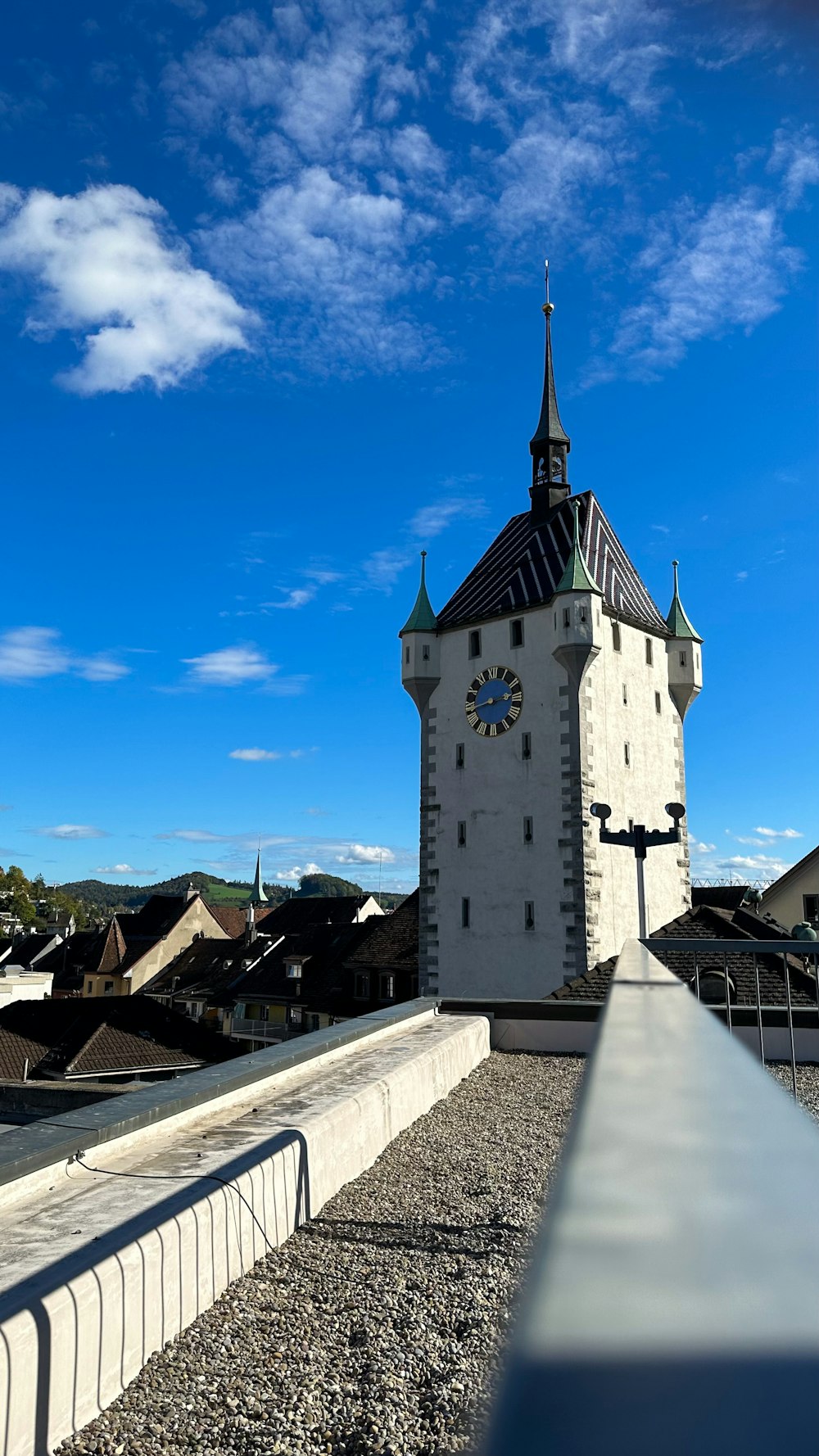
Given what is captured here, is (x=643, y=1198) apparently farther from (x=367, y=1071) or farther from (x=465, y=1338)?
(x=367, y=1071)

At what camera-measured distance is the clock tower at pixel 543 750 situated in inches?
1177

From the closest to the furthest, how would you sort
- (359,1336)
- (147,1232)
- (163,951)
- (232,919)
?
(147,1232) < (359,1336) < (163,951) < (232,919)

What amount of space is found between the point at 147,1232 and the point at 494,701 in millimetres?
28576

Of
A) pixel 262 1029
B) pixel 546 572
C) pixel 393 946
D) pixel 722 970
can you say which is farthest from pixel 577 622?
pixel 262 1029

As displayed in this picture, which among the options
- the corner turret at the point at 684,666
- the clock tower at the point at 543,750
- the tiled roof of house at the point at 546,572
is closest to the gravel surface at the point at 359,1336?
the clock tower at the point at 543,750

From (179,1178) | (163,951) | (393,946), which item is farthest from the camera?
(163,951)

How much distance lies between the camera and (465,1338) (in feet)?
15.5

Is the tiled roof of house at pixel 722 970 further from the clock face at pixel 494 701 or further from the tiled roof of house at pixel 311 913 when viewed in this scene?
the tiled roof of house at pixel 311 913

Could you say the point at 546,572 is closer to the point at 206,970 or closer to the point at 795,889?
the point at 795,889

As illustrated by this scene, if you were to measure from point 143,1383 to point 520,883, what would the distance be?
26.9 meters

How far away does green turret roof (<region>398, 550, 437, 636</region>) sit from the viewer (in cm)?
3516

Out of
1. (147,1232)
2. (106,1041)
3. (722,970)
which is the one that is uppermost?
(722,970)

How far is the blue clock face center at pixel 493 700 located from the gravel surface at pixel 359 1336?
82.1 feet

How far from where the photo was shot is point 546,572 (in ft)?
110
